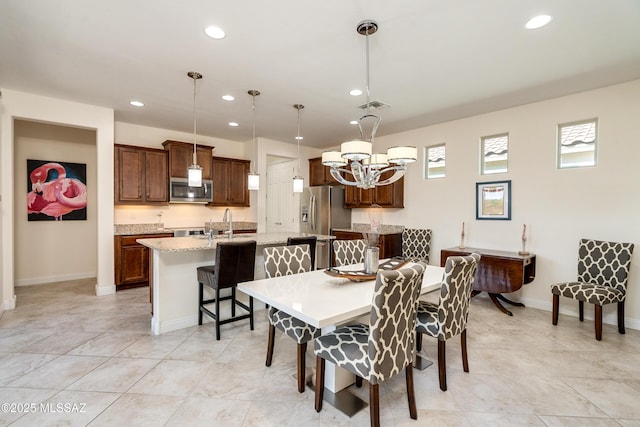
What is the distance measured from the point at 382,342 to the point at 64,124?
5.02m

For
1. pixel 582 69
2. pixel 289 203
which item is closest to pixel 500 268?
pixel 582 69

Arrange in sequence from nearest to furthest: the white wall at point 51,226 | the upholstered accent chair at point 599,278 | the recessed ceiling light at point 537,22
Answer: the recessed ceiling light at point 537,22 < the upholstered accent chair at point 599,278 < the white wall at point 51,226

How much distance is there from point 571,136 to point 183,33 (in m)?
4.59

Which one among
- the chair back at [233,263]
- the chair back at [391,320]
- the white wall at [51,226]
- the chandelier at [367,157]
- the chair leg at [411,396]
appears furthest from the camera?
the white wall at [51,226]

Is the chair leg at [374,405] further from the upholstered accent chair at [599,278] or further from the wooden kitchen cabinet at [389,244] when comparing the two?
the wooden kitchen cabinet at [389,244]

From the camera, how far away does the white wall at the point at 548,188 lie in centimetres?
342

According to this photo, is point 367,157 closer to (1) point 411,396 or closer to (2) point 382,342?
(2) point 382,342

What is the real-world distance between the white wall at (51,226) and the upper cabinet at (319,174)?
161 inches

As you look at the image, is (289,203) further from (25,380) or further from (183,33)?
(25,380)

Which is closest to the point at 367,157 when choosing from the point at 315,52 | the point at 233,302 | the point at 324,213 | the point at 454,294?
the point at 315,52

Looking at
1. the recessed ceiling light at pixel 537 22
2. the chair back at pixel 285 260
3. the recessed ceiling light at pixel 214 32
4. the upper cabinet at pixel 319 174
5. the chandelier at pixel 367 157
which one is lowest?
the chair back at pixel 285 260

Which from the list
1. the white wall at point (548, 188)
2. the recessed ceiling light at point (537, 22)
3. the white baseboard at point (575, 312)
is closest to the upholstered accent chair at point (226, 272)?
the recessed ceiling light at point (537, 22)

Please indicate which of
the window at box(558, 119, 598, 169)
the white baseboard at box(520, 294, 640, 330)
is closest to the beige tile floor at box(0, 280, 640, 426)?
the white baseboard at box(520, 294, 640, 330)

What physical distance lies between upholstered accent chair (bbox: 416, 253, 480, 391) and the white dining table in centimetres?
18
